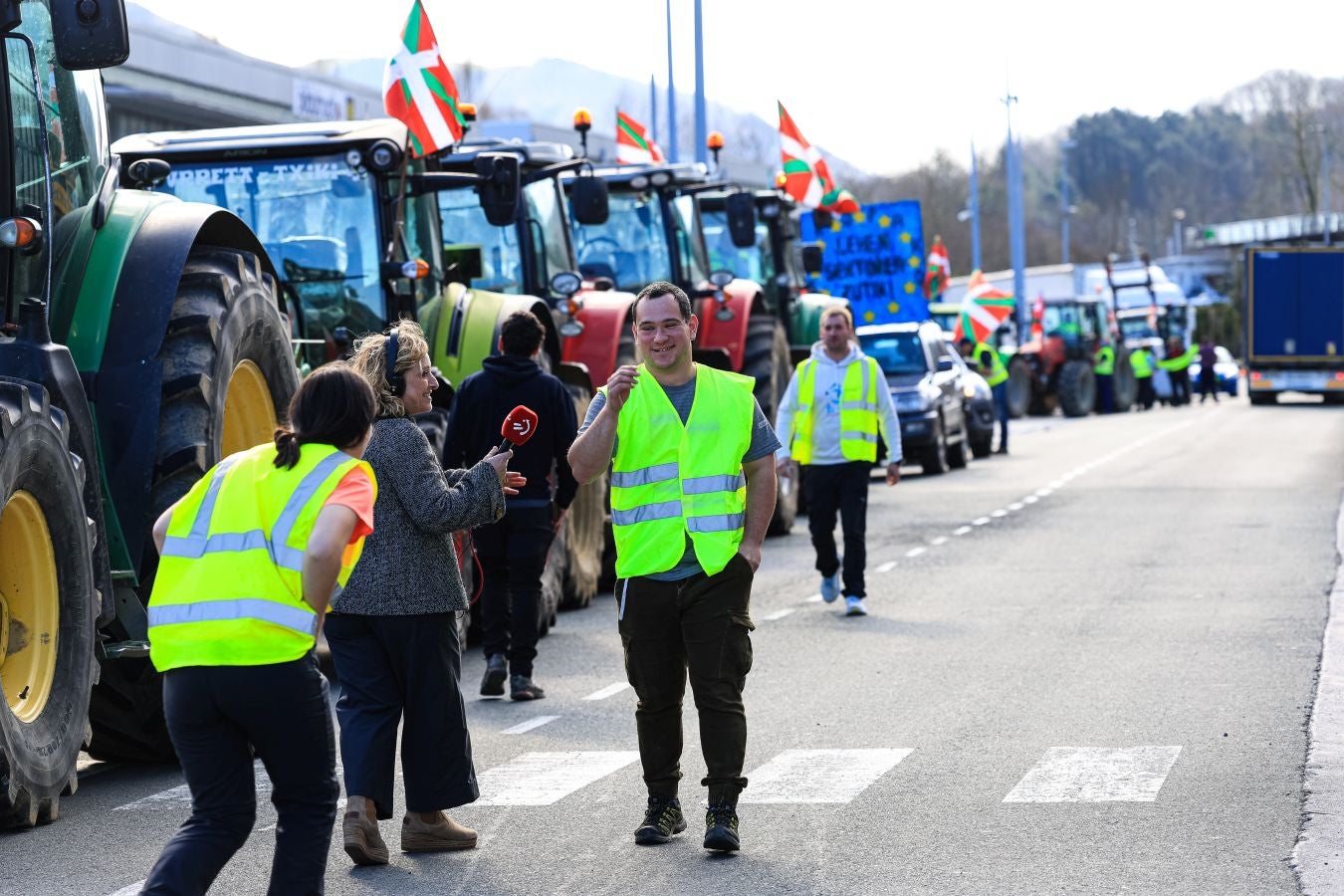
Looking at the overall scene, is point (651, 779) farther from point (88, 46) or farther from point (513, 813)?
point (88, 46)

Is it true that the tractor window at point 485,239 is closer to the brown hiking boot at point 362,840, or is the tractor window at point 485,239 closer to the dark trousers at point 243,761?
the brown hiking boot at point 362,840

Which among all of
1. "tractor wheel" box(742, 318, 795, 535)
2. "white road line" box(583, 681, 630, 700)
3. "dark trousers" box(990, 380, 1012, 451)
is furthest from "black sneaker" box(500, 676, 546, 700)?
"dark trousers" box(990, 380, 1012, 451)

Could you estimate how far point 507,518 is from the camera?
1048 centimetres

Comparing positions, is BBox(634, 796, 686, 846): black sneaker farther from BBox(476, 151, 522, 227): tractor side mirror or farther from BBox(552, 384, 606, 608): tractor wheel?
BBox(552, 384, 606, 608): tractor wheel

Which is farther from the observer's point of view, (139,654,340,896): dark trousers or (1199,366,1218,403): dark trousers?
(1199,366,1218,403): dark trousers

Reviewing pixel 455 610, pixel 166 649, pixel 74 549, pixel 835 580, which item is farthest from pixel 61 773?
pixel 835 580

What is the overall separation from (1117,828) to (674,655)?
152cm

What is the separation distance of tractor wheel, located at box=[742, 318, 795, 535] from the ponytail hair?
44.7 ft

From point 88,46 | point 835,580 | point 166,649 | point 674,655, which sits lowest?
point 835,580

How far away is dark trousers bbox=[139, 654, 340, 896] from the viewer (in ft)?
16.9

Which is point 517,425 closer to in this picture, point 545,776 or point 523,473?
point 545,776

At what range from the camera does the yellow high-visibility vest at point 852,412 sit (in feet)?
43.9

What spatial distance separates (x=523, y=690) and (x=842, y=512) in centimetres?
372

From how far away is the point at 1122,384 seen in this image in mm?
49312
